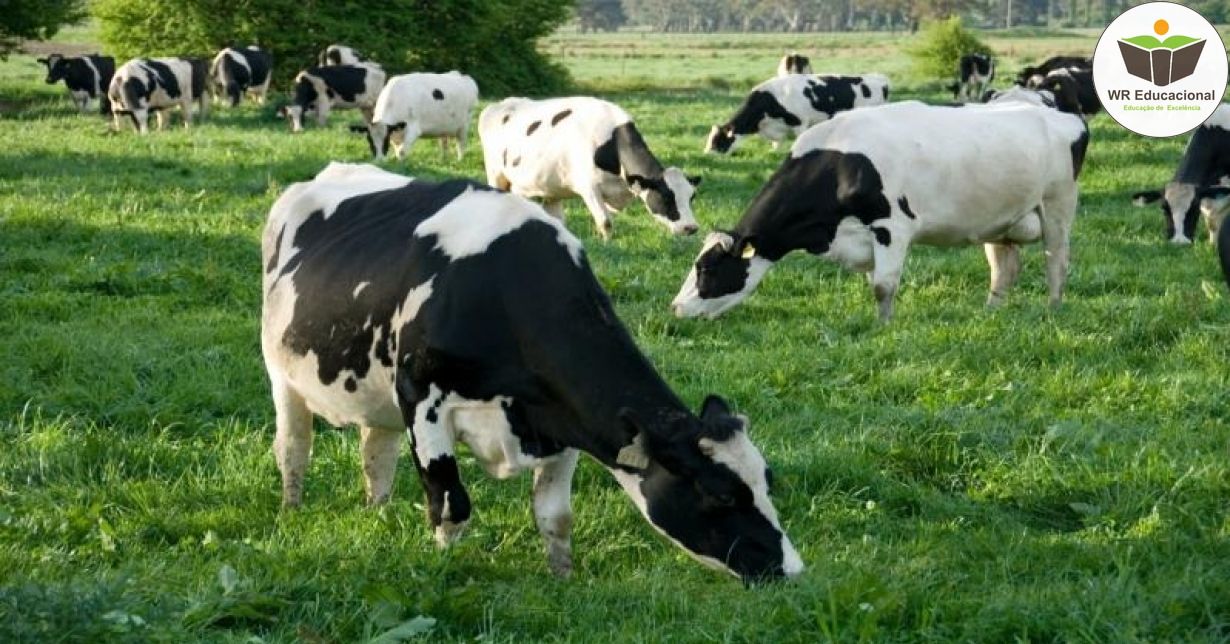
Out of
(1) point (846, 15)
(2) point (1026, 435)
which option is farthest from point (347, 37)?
(1) point (846, 15)

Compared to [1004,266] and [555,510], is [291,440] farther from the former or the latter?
[1004,266]

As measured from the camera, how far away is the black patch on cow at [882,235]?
10.7 meters

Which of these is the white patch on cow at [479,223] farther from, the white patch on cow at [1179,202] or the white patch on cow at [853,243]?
the white patch on cow at [1179,202]

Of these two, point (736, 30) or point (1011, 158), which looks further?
point (736, 30)

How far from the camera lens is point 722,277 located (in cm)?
1091

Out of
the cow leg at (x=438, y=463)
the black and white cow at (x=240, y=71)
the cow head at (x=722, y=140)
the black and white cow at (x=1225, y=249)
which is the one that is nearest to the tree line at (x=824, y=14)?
the black and white cow at (x=240, y=71)

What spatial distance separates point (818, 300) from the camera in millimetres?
11320

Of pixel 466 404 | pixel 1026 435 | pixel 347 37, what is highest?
pixel 466 404

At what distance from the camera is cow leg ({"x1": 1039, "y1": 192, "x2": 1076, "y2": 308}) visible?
11516mm

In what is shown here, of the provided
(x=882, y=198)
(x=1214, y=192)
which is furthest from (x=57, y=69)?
(x=882, y=198)

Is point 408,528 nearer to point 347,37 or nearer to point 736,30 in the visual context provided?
point 347,37

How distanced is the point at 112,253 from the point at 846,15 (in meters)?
138

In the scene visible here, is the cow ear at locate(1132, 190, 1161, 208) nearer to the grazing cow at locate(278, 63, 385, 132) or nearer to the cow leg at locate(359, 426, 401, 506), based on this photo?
the cow leg at locate(359, 426, 401, 506)

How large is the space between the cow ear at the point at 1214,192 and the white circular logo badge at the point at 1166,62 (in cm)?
434
